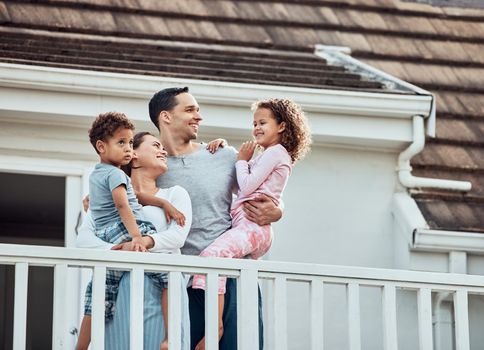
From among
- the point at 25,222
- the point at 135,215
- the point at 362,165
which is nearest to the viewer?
the point at 135,215

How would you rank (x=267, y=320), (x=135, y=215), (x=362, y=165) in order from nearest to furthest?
(x=135, y=215)
(x=267, y=320)
(x=362, y=165)

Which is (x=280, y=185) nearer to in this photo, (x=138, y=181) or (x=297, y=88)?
(x=138, y=181)

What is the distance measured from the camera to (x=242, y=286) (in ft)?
31.5

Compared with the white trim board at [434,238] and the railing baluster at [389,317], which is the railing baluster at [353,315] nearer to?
the railing baluster at [389,317]

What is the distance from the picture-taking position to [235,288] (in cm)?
988

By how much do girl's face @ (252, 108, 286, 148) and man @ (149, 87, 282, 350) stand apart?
0.19m

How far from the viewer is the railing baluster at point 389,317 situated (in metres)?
9.93

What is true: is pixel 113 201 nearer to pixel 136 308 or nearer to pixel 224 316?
pixel 136 308

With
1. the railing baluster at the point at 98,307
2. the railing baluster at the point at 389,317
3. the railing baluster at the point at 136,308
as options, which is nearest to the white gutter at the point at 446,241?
the railing baluster at the point at 389,317

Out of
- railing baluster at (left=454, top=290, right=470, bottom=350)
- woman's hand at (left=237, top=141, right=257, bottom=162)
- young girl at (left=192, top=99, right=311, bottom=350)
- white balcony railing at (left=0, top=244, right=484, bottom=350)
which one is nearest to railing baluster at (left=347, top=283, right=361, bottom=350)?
white balcony railing at (left=0, top=244, right=484, bottom=350)

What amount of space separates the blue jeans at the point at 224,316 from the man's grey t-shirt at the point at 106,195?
53 centimetres

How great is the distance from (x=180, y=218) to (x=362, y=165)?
9.23ft

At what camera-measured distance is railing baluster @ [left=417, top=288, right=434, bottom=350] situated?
1003 cm

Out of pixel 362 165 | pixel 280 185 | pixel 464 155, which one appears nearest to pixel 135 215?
pixel 280 185
